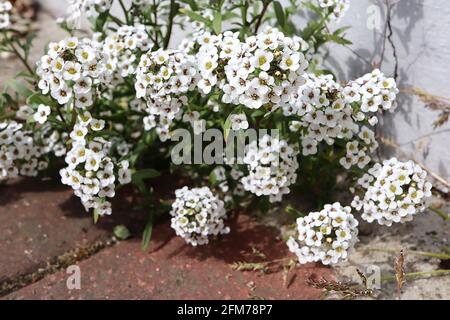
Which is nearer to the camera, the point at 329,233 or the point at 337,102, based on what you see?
the point at 329,233

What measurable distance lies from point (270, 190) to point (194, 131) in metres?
0.52

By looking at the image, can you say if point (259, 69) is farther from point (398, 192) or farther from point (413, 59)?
point (413, 59)

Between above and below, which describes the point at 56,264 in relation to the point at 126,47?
below

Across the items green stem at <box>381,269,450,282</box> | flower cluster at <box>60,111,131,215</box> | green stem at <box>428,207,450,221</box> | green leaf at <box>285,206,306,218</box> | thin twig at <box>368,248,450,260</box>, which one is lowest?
green stem at <box>381,269,450,282</box>

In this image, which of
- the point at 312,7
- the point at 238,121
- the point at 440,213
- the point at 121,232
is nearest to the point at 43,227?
the point at 121,232

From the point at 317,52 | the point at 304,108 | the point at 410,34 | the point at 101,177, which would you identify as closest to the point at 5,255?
the point at 101,177

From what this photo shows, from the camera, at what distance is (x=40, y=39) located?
5867 millimetres

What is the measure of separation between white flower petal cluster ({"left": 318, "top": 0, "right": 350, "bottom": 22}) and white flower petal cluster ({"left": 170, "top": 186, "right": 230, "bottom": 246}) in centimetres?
117

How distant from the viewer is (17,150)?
3.73 metres

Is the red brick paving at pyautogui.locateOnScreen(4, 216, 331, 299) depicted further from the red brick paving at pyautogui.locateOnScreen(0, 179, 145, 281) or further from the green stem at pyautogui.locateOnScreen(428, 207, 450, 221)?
the green stem at pyautogui.locateOnScreen(428, 207, 450, 221)

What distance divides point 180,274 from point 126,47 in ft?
4.11

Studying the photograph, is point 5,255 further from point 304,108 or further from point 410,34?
point 410,34

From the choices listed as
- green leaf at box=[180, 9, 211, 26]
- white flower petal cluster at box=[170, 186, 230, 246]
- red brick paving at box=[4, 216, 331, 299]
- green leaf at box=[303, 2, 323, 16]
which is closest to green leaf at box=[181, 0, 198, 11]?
green leaf at box=[180, 9, 211, 26]

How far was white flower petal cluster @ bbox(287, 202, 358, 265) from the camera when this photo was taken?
3.03 m
